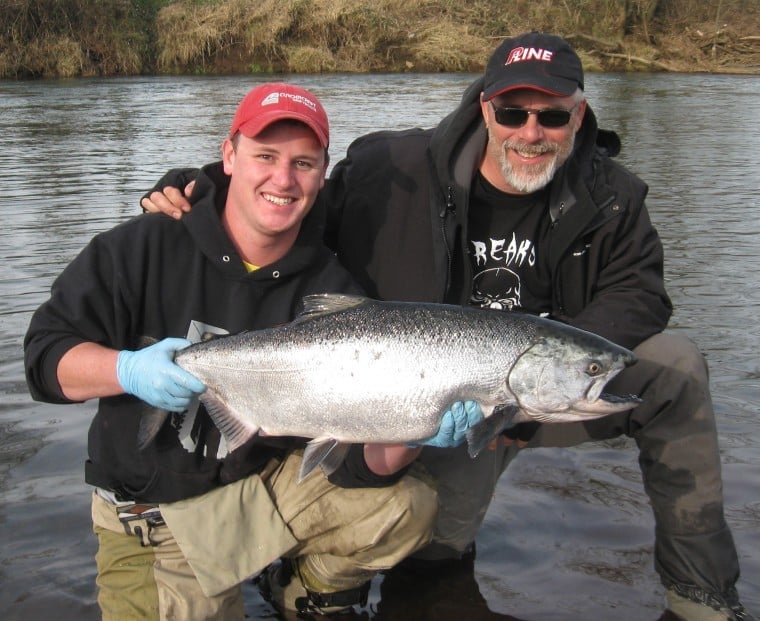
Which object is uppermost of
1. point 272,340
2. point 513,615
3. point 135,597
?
point 272,340

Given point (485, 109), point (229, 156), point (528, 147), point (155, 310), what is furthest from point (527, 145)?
point (155, 310)

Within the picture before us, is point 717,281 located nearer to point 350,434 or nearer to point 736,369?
point 736,369

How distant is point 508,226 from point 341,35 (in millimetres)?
35331

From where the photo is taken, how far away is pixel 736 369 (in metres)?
6.13

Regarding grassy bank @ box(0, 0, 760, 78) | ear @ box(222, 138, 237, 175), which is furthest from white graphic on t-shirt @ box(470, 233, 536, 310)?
grassy bank @ box(0, 0, 760, 78)

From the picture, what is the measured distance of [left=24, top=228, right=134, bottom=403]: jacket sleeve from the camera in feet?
11.1

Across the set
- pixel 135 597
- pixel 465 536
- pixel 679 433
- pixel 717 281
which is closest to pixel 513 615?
pixel 465 536

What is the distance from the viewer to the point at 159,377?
322 centimetres

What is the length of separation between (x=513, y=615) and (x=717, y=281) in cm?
532

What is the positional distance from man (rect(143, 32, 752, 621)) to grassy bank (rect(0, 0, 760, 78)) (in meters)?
32.1

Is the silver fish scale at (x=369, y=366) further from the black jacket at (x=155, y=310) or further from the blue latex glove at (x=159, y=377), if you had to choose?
the black jacket at (x=155, y=310)

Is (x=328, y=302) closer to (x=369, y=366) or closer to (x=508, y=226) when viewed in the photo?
(x=369, y=366)

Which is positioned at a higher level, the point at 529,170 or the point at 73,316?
the point at 529,170

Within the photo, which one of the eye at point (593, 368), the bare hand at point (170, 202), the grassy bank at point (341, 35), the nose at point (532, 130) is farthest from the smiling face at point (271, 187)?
the grassy bank at point (341, 35)
